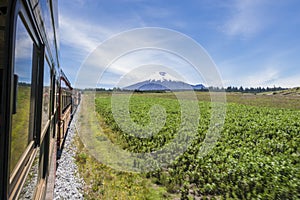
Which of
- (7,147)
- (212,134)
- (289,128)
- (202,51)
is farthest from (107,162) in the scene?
(289,128)

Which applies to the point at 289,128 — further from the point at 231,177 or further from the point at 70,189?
the point at 70,189

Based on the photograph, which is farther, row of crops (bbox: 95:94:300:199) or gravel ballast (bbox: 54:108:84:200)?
row of crops (bbox: 95:94:300:199)

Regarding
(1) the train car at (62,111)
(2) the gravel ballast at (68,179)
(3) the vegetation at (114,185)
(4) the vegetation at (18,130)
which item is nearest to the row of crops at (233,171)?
(3) the vegetation at (114,185)

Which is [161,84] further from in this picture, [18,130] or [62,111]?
[18,130]

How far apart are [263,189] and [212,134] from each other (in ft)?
16.6

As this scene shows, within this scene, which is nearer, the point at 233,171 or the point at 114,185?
the point at 114,185

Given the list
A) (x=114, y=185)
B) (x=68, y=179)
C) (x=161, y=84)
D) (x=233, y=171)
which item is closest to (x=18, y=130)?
(x=114, y=185)

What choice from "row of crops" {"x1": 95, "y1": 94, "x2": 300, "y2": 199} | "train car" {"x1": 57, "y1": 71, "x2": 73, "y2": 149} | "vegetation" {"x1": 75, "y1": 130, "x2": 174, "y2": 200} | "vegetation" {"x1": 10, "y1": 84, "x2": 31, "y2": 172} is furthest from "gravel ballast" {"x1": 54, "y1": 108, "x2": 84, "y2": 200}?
"vegetation" {"x1": 10, "y1": 84, "x2": 31, "y2": 172}

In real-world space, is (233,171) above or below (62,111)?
below

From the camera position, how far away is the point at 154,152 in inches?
315

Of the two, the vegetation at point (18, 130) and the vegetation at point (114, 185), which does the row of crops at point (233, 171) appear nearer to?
the vegetation at point (114, 185)

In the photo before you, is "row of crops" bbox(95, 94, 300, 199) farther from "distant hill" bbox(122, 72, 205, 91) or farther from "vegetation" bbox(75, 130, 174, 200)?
"distant hill" bbox(122, 72, 205, 91)

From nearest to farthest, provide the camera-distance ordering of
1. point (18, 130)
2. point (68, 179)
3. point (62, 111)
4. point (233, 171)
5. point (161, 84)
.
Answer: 1. point (18, 130)
2. point (68, 179)
3. point (233, 171)
4. point (62, 111)
5. point (161, 84)

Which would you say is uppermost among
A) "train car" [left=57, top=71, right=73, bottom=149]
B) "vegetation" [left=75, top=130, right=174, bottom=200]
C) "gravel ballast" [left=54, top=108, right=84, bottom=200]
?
"train car" [left=57, top=71, right=73, bottom=149]
